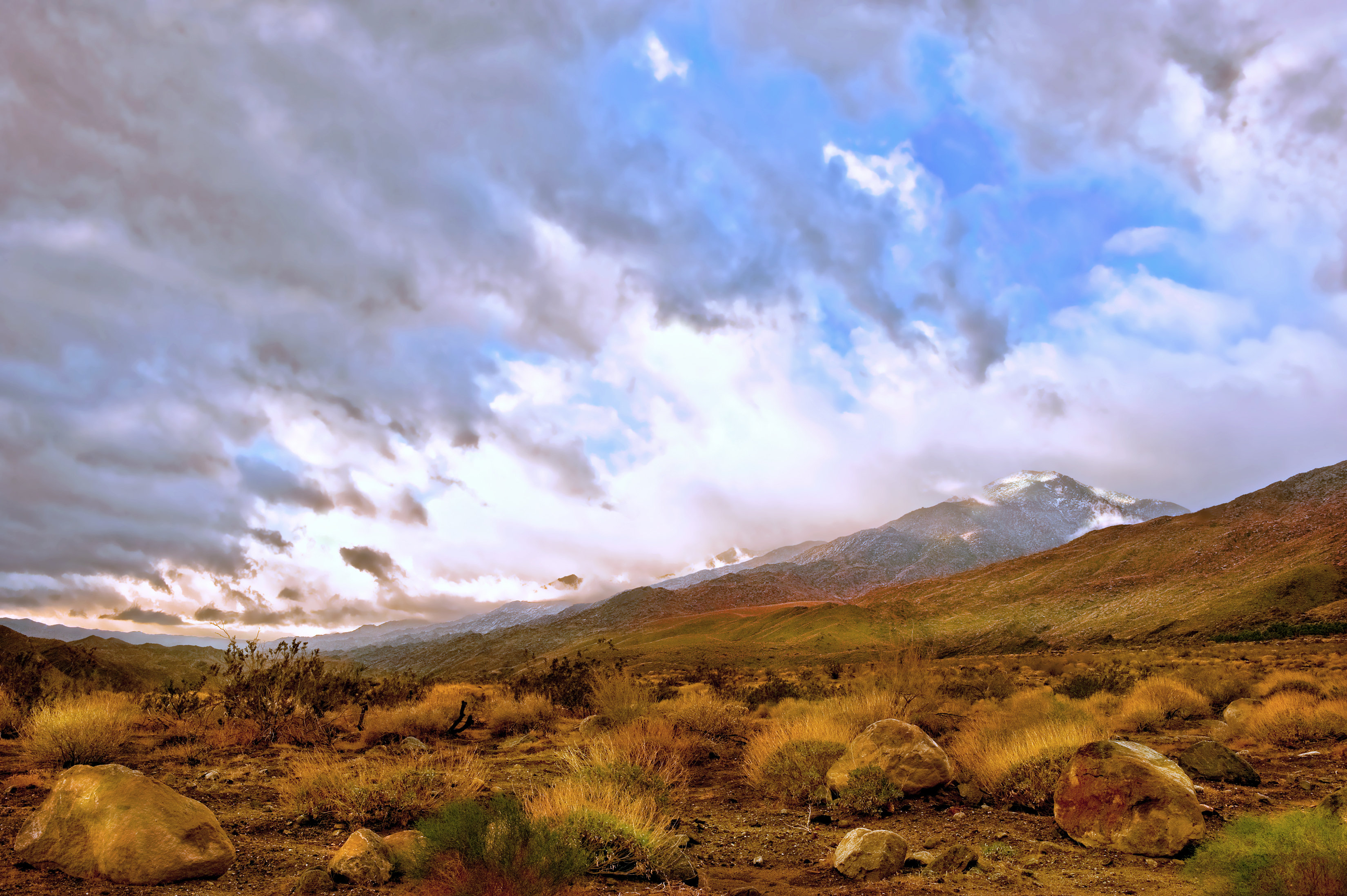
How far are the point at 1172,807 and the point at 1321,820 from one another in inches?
76.8

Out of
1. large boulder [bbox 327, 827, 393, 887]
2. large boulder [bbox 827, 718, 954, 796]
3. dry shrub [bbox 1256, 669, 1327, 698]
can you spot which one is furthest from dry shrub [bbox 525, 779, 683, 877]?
dry shrub [bbox 1256, 669, 1327, 698]

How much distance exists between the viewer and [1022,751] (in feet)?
31.0

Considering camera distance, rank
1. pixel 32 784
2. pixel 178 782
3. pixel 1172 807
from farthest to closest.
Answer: pixel 178 782
pixel 32 784
pixel 1172 807

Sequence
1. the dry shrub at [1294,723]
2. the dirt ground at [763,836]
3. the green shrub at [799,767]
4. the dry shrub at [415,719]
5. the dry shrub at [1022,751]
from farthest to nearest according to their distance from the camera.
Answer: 1. the dry shrub at [415,719]
2. the dry shrub at [1294,723]
3. the green shrub at [799,767]
4. the dry shrub at [1022,751]
5. the dirt ground at [763,836]

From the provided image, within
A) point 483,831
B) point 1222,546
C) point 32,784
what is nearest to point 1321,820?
point 483,831

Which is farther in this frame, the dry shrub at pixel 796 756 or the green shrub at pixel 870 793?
the dry shrub at pixel 796 756

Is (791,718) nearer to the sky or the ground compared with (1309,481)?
nearer to the ground

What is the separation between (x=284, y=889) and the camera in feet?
18.8

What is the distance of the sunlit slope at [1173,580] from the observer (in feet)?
194

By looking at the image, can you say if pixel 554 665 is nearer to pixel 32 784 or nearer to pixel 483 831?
pixel 32 784

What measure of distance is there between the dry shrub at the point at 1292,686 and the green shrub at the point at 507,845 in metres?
19.2

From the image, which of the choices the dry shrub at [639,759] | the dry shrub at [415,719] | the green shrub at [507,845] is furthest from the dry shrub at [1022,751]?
the dry shrub at [415,719]

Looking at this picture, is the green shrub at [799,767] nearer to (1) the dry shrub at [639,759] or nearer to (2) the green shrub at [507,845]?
(1) the dry shrub at [639,759]

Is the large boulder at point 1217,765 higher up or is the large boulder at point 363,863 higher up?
the large boulder at point 363,863
